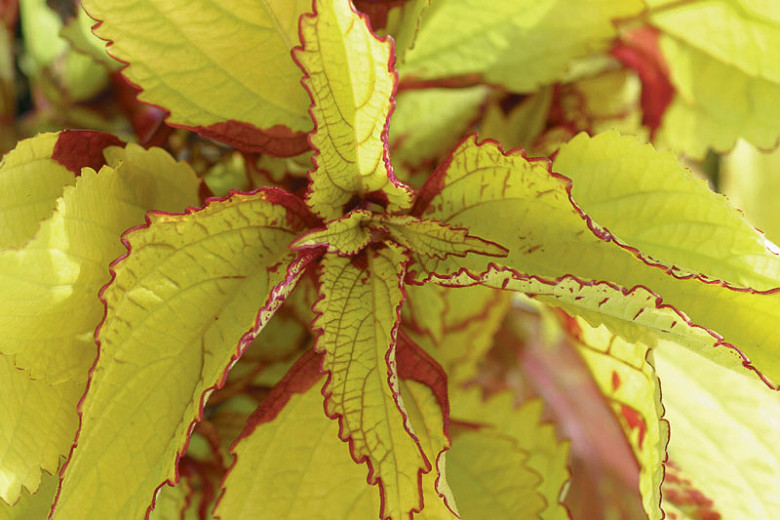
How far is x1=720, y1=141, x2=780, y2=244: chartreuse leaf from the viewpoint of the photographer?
0.78 metres

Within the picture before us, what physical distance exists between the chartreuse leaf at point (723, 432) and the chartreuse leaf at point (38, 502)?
388 millimetres

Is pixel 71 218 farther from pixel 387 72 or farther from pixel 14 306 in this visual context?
pixel 387 72

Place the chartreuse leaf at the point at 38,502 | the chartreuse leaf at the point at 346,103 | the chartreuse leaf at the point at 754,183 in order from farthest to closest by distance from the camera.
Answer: the chartreuse leaf at the point at 754,183, the chartreuse leaf at the point at 38,502, the chartreuse leaf at the point at 346,103

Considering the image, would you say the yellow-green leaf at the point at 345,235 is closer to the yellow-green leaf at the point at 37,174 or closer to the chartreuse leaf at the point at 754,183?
the yellow-green leaf at the point at 37,174

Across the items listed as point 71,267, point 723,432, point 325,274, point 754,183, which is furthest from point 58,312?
point 754,183

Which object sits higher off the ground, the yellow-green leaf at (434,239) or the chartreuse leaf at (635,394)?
the yellow-green leaf at (434,239)

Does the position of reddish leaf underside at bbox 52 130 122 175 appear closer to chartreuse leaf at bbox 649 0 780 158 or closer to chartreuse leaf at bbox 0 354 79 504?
chartreuse leaf at bbox 0 354 79 504

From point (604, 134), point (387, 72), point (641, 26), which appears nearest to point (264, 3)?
point (387, 72)

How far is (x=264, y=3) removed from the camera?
365 mm

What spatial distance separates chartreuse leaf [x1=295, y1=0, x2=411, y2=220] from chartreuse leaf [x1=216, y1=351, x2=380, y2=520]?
100 mm

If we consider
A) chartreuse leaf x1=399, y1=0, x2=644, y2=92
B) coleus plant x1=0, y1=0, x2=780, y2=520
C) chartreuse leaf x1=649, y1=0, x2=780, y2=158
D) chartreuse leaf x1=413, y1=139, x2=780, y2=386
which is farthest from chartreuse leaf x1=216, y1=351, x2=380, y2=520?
chartreuse leaf x1=649, y1=0, x2=780, y2=158

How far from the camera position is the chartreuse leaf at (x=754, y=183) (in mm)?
781

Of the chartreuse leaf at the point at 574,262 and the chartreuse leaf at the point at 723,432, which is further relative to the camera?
the chartreuse leaf at the point at 723,432

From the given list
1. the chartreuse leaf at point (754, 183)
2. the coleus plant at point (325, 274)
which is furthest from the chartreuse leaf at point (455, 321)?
the chartreuse leaf at point (754, 183)
